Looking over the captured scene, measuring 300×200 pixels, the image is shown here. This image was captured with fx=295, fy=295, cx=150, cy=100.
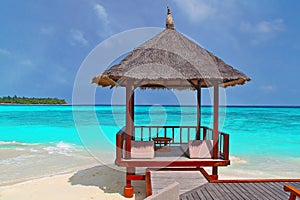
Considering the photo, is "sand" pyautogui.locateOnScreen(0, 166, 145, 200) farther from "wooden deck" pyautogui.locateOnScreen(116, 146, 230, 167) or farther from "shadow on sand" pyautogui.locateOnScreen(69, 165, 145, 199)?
"wooden deck" pyautogui.locateOnScreen(116, 146, 230, 167)

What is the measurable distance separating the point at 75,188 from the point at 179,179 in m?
2.40

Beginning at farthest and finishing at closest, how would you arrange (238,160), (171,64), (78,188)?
(238,160) → (78,188) → (171,64)

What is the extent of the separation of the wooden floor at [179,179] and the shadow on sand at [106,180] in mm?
Answer: 554

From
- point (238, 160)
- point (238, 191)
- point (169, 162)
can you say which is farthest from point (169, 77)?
point (238, 160)

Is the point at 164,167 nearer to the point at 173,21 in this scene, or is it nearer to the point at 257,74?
the point at 173,21

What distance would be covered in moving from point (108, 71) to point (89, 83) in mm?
1138

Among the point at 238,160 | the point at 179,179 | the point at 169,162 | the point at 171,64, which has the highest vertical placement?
the point at 171,64

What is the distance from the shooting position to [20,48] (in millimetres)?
54375

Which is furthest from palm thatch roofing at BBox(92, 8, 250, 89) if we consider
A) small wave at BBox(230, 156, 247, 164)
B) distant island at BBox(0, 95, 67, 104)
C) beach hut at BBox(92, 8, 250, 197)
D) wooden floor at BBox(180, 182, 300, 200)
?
distant island at BBox(0, 95, 67, 104)

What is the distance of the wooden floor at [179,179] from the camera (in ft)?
16.6

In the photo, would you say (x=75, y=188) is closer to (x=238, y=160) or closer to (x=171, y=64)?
(x=171, y=64)

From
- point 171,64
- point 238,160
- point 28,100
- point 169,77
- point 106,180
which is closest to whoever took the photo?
point 169,77

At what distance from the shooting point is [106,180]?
7.17 m

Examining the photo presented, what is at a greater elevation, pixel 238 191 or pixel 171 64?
pixel 171 64
